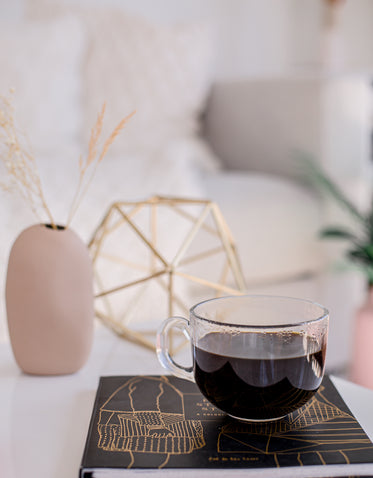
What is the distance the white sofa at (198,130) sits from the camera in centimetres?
149

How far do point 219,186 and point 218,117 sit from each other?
54 centimetres

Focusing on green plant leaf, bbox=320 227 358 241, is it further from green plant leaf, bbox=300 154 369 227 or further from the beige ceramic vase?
the beige ceramic vase

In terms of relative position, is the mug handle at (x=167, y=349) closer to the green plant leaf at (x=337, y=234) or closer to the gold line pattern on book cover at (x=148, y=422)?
the gold line pattern on book cover at (x=148, y=422)

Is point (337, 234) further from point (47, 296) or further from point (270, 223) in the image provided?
point (47, 296)

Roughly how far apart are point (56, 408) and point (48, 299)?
12 cm

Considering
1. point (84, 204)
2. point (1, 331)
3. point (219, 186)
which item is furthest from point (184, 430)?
point (219, 186)

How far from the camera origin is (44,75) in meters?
1.68

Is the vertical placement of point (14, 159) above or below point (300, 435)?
above

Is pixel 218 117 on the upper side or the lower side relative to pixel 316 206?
upper

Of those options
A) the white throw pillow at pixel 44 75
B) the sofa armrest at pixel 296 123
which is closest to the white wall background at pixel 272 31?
the sofa armrest at pixel 296 123

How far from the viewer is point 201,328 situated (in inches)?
19.8

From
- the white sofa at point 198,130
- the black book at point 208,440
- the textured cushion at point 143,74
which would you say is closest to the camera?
the black book at point 208,440

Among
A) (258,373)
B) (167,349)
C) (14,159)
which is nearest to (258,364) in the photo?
(258,373)

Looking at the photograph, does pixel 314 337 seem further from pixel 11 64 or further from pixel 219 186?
pixel 11 64
